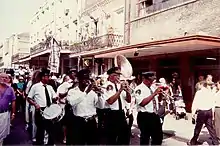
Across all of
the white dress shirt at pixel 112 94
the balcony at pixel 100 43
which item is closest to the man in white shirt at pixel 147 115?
the white dress shirt at pixel 112 94

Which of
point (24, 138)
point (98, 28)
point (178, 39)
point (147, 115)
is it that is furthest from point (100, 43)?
point (147, 115)

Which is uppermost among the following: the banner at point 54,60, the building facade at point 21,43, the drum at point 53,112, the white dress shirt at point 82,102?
the building facade at point 21,43

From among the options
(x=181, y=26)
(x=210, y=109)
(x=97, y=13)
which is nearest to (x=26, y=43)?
(x=97, y=13)

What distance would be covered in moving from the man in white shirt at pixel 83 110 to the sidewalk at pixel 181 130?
3848mm

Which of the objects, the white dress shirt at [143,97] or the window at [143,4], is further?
the window at [143,4]

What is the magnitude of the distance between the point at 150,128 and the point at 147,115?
0.21 m

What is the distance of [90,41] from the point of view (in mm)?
24312

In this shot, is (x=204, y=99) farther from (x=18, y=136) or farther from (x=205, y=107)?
(x=18, y=136)

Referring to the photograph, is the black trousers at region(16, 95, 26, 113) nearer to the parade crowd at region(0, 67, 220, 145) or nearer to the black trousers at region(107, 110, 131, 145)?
the parade crowd at region(0, 67, 220, 145)

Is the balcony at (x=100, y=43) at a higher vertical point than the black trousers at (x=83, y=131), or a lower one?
higher

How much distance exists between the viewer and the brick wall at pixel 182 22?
13.8 m

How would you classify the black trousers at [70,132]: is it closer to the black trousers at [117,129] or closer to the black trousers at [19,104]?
the black trousers at [117,129]

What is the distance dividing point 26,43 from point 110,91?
5838cm

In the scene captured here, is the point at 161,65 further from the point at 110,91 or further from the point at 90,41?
the point at 110,91
